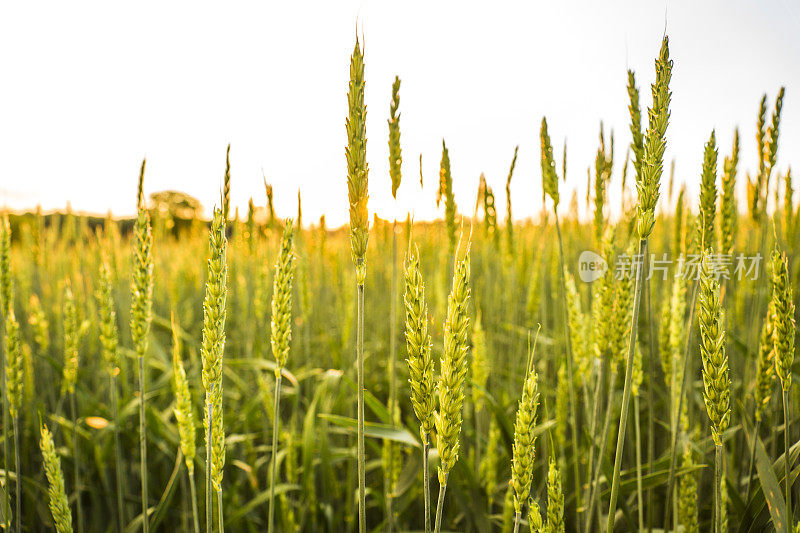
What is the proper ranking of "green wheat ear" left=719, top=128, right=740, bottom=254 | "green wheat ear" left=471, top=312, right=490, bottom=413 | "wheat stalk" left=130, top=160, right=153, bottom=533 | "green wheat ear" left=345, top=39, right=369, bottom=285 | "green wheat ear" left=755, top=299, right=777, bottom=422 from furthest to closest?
1. "green wheat ear" left=471, top=312, right=490, bottom=413
2. "green wheat ear" left=719, top=128, right=740, bottom=254
3. "green wheat ear" left=755, top=299, right=777, bottom=422
4. "wheat stalk" left=130, top=160, right=153, bottom=533
5. "green wheat ear" left=345, top=39, right=369, bottom=285

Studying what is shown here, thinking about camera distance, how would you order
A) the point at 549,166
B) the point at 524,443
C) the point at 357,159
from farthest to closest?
1. the point at 549,166
2. the point at 524,443
3. the point at 357,159

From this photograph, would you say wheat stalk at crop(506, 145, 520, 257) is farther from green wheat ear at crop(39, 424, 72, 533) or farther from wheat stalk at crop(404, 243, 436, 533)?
green wheat ear at crop(39, 424, 72, 533)

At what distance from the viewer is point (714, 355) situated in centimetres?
79

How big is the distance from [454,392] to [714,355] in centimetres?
48

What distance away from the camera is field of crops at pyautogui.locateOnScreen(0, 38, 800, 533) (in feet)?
2.51

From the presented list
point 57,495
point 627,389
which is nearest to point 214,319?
point 57,495

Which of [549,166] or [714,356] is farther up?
[549,166]

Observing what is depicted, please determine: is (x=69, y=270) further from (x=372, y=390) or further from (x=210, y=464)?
(x=210, y=464)

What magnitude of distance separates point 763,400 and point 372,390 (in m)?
1.79

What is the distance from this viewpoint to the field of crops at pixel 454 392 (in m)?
0.77

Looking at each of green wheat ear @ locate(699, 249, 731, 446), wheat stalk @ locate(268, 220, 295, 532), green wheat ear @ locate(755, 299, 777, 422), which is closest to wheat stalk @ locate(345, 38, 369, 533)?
wheat stalk @ locate(268, 220, 295, 532)

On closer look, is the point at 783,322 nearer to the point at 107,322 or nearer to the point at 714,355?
the point at 714,355

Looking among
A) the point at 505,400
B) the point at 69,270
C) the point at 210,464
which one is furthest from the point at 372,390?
the point at 69,270

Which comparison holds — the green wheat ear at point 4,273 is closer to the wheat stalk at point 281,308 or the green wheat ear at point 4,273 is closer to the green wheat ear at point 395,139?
the wheat stalk at point 281,308
